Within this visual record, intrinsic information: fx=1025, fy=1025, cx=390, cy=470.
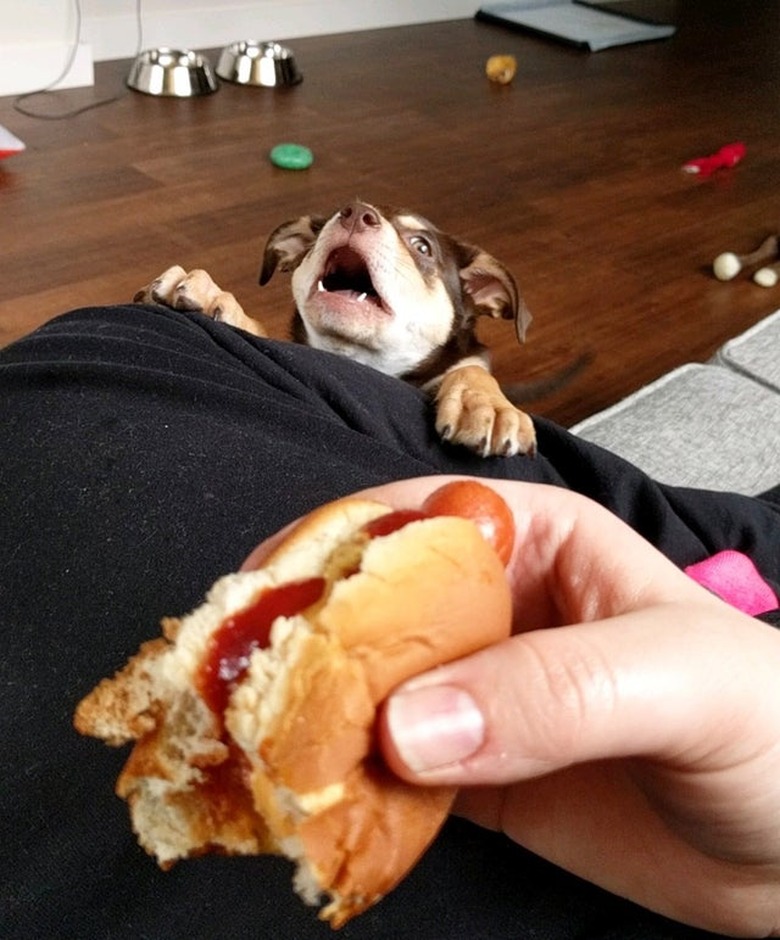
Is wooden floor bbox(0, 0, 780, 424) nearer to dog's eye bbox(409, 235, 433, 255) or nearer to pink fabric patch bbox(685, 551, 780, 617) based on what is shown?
dog's eye bbox(409, 235, 433, 255)

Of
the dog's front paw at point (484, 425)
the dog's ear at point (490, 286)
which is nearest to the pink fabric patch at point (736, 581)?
the dog's front paw at point (484, 425)

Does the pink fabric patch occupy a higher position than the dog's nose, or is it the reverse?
the dog's nose

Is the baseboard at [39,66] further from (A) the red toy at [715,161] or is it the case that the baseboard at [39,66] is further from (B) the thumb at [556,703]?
(B) the thumb at [556,703]

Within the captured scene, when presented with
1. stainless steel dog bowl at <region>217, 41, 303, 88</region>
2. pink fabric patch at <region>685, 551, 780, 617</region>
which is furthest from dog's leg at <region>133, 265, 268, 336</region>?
stainless steel dog bowl at <region>217, 41, 303, 88</region>

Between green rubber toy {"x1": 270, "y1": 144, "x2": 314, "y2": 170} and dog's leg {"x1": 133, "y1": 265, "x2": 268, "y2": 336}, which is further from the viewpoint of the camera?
green rubber toy {"x1": 270, "y1": 144, "x2": 314, "y2": 170}

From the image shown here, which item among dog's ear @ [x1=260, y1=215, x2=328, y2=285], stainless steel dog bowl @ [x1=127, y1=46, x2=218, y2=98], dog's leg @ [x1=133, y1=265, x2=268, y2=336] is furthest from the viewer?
stainless steel dog bowl @ [x1=127, y1=46, x2=218, y2=98]

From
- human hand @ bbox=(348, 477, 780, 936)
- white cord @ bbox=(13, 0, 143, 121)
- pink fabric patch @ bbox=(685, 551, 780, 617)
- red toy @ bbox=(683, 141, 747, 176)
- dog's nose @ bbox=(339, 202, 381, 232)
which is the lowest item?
red toy @ bbox=(683, 141, 747, 176)

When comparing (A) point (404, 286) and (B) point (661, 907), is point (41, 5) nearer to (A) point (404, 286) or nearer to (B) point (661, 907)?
(A) point (404, 286)

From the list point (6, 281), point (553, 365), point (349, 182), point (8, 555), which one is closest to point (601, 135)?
point (349, 182)
